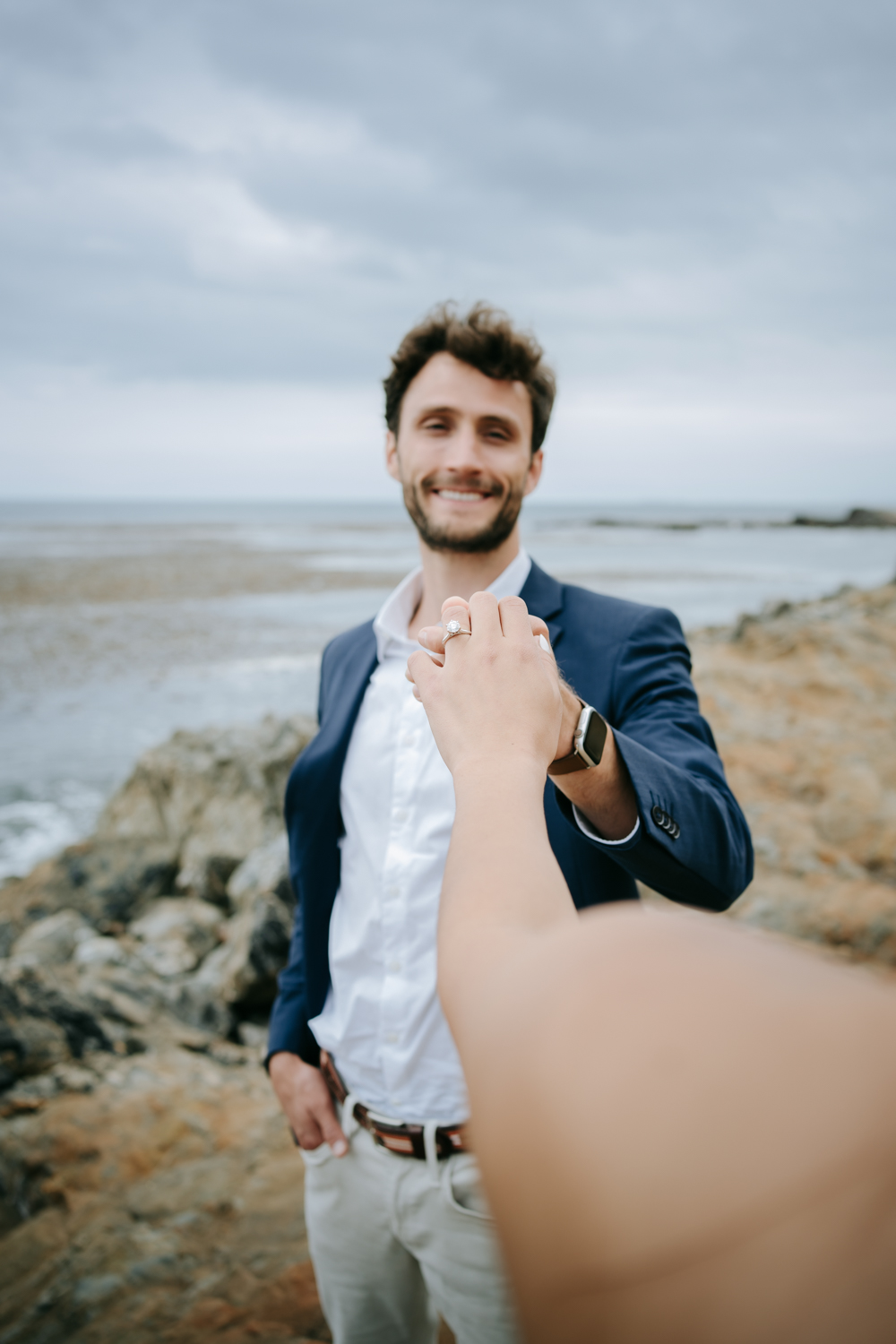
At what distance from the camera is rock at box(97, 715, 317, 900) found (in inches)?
257

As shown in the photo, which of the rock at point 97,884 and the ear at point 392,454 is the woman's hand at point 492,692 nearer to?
the ear at point 392,454

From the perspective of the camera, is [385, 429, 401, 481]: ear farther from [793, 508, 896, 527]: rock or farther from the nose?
[793, 508, 896, 527]: rock

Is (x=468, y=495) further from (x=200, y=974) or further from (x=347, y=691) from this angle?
(x=200, y=974)

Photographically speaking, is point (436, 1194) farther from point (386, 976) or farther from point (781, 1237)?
point (781, 1237)

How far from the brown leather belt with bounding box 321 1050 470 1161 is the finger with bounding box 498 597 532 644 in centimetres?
150

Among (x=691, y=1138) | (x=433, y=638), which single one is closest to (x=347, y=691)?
(x=433, y=638)

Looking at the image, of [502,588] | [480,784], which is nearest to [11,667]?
[502,588]

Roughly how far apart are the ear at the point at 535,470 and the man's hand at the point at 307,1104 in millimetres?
2069

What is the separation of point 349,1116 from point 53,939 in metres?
4.52

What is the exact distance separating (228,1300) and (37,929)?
12.8 ft

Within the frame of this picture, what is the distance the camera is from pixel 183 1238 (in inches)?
115

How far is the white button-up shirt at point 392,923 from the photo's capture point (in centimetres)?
195

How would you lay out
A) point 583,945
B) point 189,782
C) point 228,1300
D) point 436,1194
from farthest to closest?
point 189,782 → point 228,1300 → point 436,1194 → point 583,945

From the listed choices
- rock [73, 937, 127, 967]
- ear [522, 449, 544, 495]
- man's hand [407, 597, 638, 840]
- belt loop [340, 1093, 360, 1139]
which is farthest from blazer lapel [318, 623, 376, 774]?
rock [73, 937, 127, 967]
